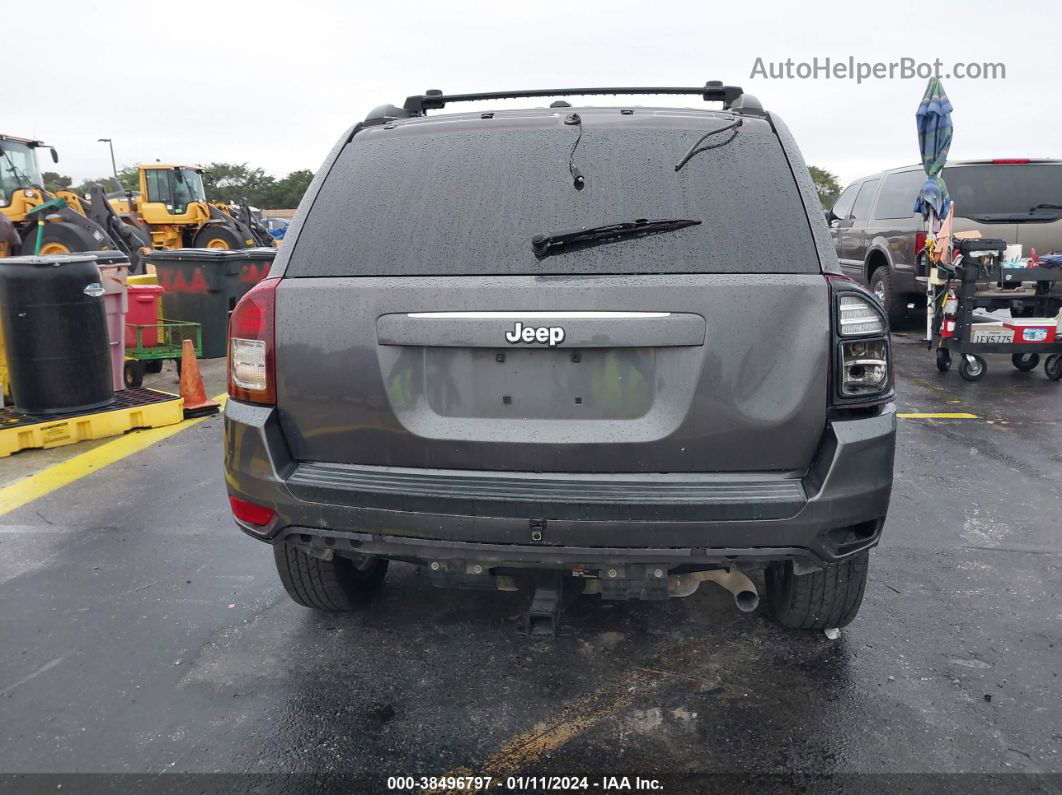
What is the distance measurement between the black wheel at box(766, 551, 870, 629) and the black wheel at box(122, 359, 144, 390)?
6950 mm

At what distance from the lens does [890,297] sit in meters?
10.3

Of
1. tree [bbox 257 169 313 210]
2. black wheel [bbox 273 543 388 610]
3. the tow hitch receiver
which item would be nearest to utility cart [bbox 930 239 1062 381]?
the tow hitch receiver

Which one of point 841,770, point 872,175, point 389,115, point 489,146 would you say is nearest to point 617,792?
point 841,770

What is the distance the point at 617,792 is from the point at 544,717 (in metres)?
0.39

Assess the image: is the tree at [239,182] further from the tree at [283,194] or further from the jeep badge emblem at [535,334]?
the jeep badge emblem at [535,334]

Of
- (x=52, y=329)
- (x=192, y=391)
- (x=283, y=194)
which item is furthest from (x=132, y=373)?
(x=283, y=194)

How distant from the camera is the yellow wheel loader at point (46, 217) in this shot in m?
11.7

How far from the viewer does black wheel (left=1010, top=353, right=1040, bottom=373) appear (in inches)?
340

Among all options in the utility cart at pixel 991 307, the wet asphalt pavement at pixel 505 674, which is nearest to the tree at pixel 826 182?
the utility cart at pixel 991 307

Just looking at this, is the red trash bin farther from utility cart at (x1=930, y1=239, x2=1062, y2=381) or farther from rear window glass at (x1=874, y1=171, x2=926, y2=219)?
rear window glass at (x1=874, y1=171, x2=926, y2=219)

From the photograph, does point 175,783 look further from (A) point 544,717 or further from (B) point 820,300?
(B) point 820,300

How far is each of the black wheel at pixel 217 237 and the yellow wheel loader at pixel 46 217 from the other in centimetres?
248

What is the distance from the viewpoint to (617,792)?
227cm

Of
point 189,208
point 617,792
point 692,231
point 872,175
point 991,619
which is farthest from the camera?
point 189,208
